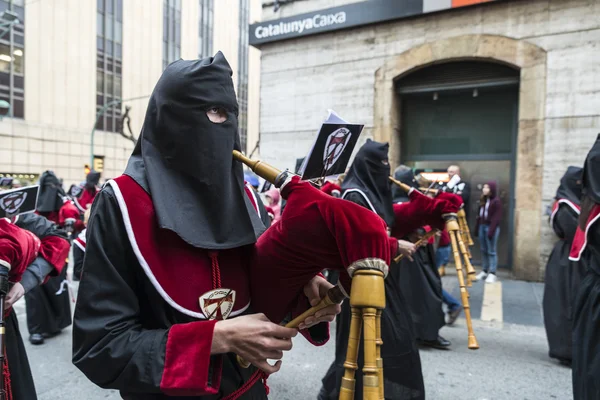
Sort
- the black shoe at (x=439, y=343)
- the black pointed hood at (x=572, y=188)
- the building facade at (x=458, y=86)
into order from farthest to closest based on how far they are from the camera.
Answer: the building facade at (x=458, y=86) → the black shoe at (x=439, y=343) → the black pointed hood at (x=572, y=188)

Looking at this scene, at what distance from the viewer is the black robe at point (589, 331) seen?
271cm

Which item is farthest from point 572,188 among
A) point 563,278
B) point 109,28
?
point 109,28

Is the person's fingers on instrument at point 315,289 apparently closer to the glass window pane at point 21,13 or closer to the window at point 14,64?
the window at point 14,64

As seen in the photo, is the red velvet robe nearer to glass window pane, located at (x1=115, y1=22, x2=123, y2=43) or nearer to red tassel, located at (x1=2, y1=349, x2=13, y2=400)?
red tassel, located at (x1=2, y1=349, x2=13, y2=400)

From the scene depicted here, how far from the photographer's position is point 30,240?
2992 mm

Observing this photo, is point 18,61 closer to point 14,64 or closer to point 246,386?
point 14,64

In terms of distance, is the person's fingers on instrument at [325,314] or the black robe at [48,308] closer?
the person's fingers on instrument at [325,314]

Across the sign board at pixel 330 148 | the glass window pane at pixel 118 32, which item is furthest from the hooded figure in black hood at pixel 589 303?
the glass window pane at pixel 118 32

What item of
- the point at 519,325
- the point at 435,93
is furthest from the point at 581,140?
the point at 519,325

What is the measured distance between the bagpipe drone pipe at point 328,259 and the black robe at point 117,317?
1.05ft

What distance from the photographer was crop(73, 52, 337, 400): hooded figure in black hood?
1.31m

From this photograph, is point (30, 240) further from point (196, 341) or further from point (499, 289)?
point (499, 289)

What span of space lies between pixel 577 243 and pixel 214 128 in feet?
11.2

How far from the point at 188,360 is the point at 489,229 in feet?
27.6
